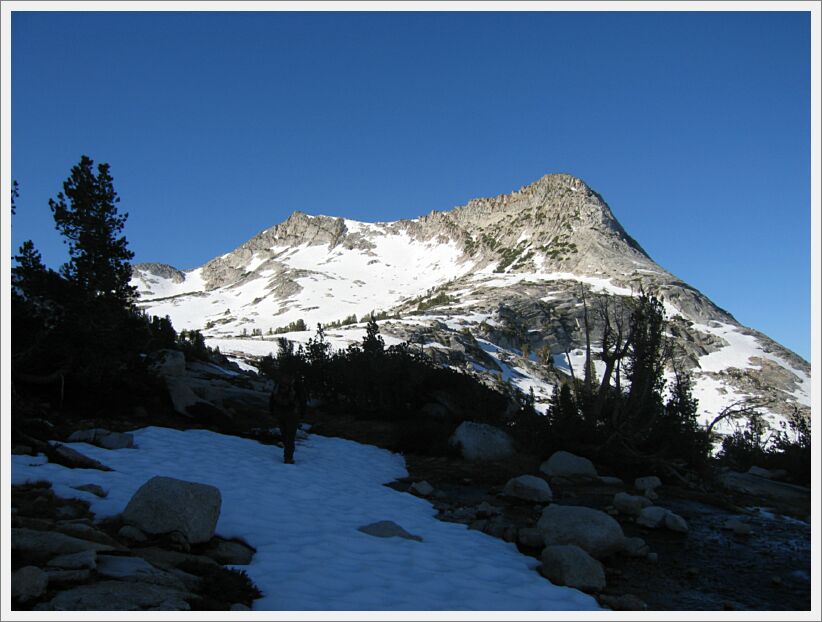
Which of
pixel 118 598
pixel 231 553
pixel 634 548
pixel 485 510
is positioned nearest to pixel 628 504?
pixel 634 548

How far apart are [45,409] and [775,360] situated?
329 feet

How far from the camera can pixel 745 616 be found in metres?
3.74

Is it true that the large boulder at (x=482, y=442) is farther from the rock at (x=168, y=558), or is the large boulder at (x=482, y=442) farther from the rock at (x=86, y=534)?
the rock at (x=86, y=534)

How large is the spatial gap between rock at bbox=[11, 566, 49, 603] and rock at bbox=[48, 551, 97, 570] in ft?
1.11

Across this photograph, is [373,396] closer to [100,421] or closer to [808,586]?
[100,421]

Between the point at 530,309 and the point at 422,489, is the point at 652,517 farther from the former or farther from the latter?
the point at 530,309

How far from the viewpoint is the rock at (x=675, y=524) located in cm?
766

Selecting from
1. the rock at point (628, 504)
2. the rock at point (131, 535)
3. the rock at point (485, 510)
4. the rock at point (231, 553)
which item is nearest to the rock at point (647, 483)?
the rock at point (628, 504)

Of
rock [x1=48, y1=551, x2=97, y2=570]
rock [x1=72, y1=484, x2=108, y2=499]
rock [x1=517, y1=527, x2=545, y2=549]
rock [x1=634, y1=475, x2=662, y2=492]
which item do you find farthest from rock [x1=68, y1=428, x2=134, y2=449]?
rock [x1=634, y1=475, x2=662, y2=492]

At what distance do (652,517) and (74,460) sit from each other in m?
8.52

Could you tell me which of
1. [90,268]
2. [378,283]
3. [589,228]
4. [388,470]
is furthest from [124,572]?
[378,283]

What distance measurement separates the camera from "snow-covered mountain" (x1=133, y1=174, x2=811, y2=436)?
226 ft

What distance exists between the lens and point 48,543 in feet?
13.2

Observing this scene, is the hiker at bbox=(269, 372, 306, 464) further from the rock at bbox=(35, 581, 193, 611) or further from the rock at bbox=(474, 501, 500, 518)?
the rock at bbox=(35, 581, 193, 611)
